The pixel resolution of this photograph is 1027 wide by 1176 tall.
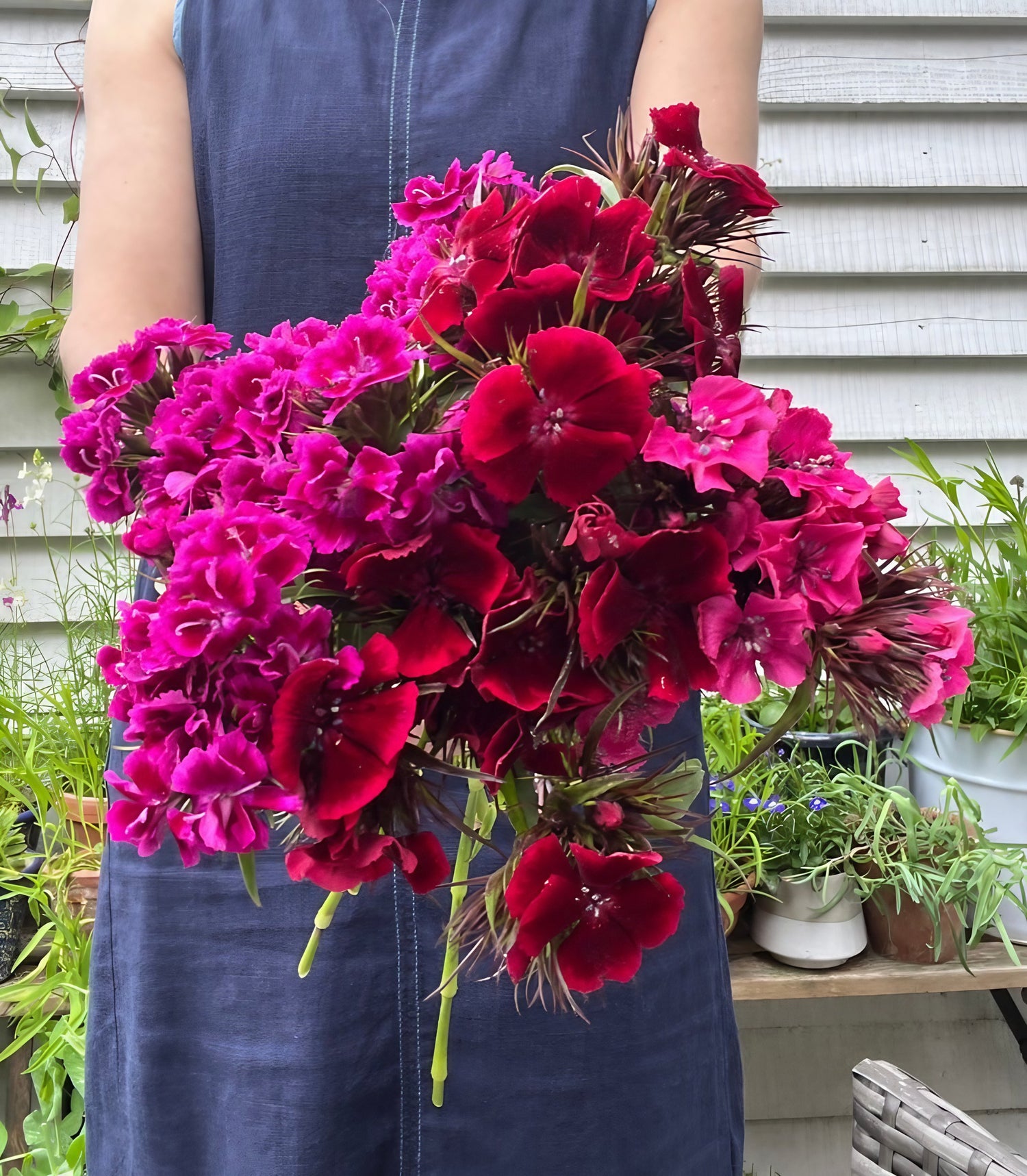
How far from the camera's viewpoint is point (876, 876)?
1398 millimetres

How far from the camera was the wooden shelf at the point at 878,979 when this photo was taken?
1344mm

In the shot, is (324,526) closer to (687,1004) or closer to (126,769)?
(126,769)

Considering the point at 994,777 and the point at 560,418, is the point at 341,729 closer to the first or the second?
the point at 560,418

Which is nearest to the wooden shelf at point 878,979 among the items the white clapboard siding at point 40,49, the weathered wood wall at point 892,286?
the weathered wood wall at point 892,286

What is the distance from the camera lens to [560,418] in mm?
281

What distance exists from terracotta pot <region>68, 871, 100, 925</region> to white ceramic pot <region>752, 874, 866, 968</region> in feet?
3.03

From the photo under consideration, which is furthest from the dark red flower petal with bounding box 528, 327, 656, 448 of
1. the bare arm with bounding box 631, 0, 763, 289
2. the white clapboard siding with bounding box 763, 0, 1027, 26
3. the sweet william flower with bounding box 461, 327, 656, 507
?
the white clapboard siding with bounding box 763, 0, 1027, 26

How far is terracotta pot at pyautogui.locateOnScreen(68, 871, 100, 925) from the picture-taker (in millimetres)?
1352

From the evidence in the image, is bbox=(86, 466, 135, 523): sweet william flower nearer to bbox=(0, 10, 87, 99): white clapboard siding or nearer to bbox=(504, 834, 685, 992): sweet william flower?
bbox=(504, 834, 685, 992): sweet william flower

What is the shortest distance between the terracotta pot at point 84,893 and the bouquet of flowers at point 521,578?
1185 mm

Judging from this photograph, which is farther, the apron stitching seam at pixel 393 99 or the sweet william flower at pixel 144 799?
the apron stitching seam at pixel 393 99

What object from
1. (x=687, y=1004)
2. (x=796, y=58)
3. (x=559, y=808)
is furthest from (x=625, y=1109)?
(x=796, y=58)

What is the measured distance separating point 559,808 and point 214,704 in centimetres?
11

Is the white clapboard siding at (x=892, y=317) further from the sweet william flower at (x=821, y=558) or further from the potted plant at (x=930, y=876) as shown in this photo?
the sweet william flower at (x=821, y=558)
